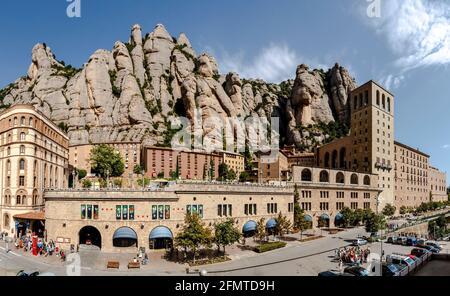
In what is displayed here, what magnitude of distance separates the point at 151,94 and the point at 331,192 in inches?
4387

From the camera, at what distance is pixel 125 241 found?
1697 inches

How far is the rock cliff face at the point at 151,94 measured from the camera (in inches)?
5453

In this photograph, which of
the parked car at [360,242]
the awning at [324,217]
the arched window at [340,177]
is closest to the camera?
the parked car at [360,242]

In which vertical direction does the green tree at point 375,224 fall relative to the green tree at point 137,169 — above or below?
below

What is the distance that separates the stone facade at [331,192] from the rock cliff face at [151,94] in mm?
67384

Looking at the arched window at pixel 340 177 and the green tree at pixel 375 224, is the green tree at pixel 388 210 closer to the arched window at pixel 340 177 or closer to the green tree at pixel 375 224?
the arched window at pixel 340 177

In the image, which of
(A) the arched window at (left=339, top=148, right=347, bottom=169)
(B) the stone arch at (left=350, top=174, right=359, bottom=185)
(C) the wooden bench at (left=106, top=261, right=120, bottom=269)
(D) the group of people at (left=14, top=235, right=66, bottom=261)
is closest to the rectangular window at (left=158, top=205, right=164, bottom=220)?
(C) the wooden bench at (left=106, top=261, right=120, bottom=269)

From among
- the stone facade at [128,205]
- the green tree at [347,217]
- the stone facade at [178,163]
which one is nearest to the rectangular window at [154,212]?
the stone facade at [128,205]

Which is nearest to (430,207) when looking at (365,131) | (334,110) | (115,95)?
(365,131)

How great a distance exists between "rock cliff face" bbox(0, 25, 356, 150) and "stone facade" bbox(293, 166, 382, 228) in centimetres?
6738

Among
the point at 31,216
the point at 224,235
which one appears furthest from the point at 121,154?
the point at 224,235

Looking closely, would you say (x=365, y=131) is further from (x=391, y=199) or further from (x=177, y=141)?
(x=177, y=141)
